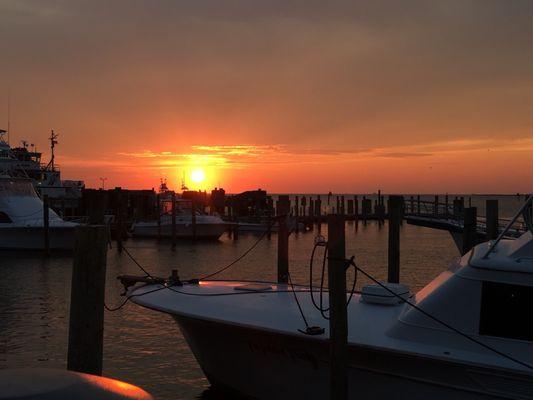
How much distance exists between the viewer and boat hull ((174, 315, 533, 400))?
6207mm

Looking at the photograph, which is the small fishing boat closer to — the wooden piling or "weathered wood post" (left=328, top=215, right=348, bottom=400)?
the wooden piling

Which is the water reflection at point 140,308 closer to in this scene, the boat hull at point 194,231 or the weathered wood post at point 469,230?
the boat hull at point 194,231

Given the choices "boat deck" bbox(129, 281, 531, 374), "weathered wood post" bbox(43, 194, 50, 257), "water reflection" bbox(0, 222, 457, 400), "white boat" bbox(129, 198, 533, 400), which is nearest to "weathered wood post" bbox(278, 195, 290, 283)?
"boat deck" bbox(129, 281, 531, 374)

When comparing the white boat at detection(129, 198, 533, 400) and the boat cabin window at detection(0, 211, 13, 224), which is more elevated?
the boat cabin window at detection(0, 211, 13, 224)

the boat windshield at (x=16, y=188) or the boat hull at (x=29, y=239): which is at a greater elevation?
the boat windshield at (x=16, y=188)

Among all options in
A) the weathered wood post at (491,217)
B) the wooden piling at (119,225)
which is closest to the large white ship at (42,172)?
the wooden piling at (119,225)

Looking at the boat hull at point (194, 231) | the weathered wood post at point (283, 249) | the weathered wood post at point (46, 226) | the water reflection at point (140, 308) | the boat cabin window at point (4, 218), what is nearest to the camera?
the weathered wood post at point (283, 249)

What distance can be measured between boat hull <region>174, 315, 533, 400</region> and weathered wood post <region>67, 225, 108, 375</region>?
6.36 feet

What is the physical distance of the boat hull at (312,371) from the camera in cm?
621

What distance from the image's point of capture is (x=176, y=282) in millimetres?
9969

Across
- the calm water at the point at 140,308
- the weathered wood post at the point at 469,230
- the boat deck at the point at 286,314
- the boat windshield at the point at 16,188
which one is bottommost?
the calm water at the point at 140,308

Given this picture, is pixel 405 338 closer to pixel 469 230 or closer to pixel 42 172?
pixel 469 230

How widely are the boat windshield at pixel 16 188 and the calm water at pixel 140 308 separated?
4303mm

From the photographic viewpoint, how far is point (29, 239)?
110 feet
